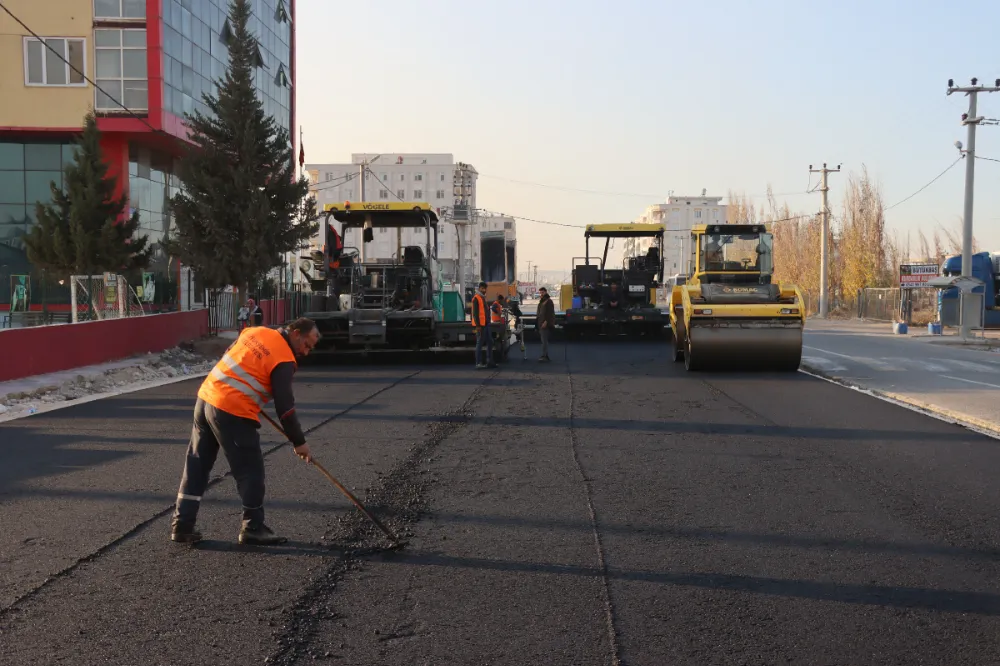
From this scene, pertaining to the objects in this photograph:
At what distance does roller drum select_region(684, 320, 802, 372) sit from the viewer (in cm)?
1662

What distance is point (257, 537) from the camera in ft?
19.0

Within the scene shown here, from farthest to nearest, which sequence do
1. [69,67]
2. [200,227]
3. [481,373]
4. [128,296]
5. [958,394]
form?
[69,67], [200,227], [128,296], [481,373], [958,394]

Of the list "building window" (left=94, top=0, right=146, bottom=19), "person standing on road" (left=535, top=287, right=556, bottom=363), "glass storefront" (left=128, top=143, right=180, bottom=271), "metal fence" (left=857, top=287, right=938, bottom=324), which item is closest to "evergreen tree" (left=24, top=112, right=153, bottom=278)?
"glass storefront" (left=128, top=143, right=180, bottom=271)

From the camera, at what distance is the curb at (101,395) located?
12.1m

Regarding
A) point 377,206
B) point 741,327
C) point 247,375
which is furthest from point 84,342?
point 247,375

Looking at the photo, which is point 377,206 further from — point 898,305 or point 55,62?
point 898,305

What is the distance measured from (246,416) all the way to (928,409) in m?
9.89

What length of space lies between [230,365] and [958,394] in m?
11.8

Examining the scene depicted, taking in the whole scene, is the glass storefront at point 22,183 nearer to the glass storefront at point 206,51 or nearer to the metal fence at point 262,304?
the glass storefront at point 206,51

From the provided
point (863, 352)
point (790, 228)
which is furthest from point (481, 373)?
point (790, 228)

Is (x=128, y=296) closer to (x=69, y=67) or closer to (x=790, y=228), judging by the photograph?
(x=69, y=67)

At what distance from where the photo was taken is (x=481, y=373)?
17.5m

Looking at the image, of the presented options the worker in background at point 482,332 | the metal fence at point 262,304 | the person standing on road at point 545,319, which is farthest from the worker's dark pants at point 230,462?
the person standing on road at point 545,319

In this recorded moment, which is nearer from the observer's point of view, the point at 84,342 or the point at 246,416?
the point at 246,416
